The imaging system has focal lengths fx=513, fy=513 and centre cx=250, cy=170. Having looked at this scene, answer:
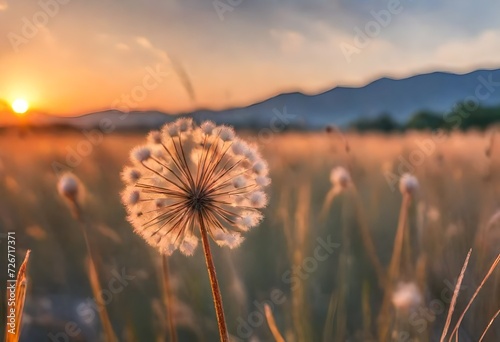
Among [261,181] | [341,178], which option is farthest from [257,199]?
[341,178]

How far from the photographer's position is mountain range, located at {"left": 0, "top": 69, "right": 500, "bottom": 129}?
1.27 metres

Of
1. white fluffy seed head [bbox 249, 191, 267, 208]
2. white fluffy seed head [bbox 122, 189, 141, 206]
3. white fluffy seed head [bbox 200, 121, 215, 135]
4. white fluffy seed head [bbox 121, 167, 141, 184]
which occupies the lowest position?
white fluffy seed head [bbox 249, 191, 267, 208]

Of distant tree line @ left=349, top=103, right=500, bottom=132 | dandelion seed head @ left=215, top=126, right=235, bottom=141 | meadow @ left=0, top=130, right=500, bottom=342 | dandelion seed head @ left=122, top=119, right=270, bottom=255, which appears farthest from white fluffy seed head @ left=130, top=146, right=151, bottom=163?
distant tree line @ left=349, top=103, right=500, bottom=132

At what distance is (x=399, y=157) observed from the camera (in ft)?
4.38

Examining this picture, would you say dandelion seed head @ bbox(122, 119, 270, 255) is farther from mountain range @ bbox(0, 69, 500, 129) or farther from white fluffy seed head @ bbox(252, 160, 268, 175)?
mountain range @ bbox(0, 69, 500, 129)

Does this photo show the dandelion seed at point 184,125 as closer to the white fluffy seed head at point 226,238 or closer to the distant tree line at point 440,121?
the white fluffy seed head at point 226,238

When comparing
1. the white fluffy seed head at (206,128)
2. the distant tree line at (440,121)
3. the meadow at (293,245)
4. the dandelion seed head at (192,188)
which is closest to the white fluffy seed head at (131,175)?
the dandelion seed head at (192,188)

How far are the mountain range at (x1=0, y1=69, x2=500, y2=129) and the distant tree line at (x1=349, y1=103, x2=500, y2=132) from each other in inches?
0.5

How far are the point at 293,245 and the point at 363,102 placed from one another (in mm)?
407

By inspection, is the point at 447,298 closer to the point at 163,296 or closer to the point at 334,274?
the point at 334,274

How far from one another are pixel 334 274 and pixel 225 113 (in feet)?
1.61

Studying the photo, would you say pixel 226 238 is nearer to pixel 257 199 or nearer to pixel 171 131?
pixel 257 199

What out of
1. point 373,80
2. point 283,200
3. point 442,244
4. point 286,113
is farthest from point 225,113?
point 442,244

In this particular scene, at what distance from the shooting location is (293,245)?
1.25 meters
